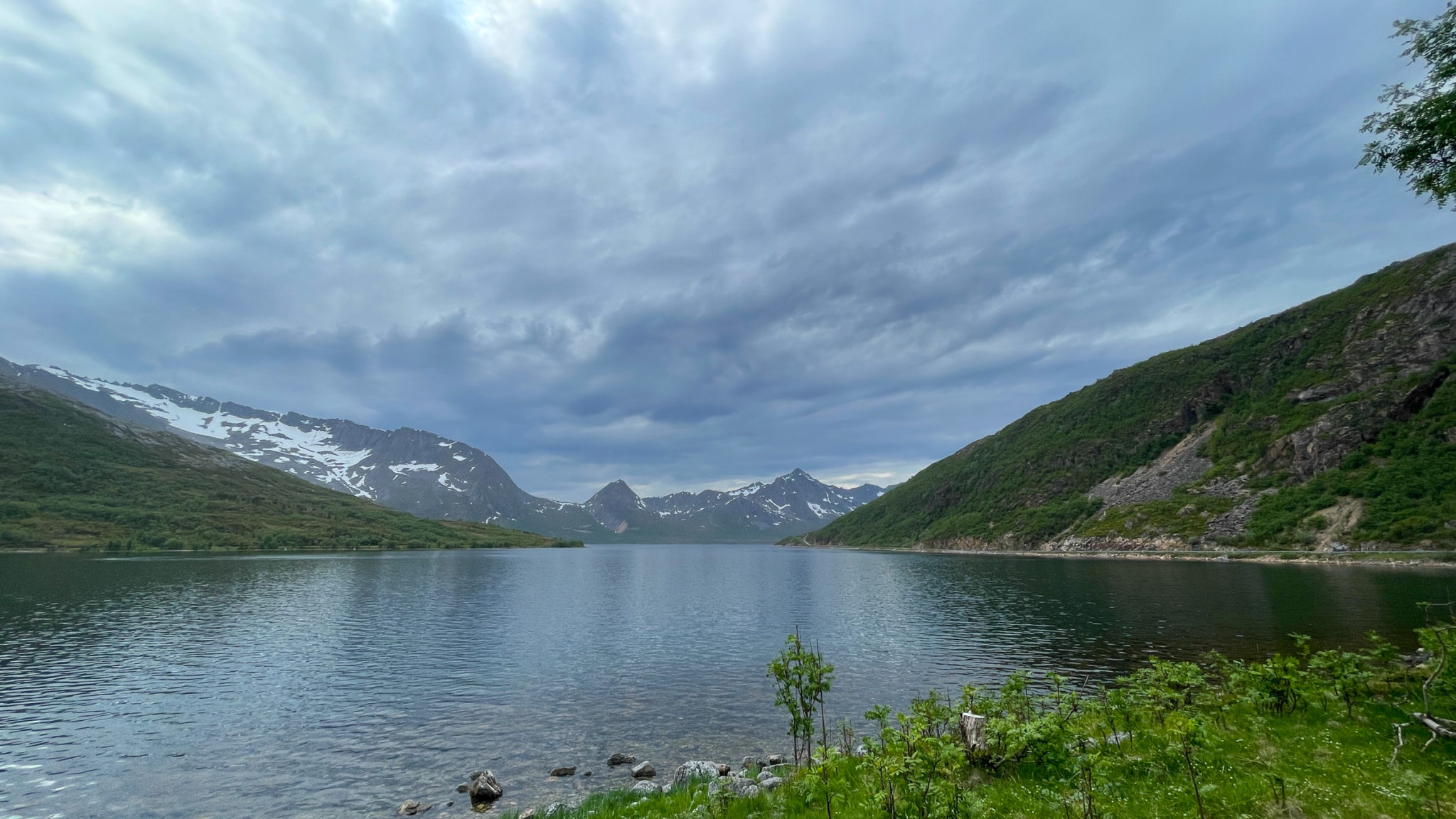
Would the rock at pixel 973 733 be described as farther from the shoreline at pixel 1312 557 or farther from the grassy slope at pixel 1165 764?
the shoreline at pixel 1312 557

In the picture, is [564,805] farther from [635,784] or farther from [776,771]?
[776,771]

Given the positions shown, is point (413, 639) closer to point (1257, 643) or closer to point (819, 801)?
point (819, 801)

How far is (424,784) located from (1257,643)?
60964 millimetres

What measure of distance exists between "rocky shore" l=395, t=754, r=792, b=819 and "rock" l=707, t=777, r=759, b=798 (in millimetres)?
26

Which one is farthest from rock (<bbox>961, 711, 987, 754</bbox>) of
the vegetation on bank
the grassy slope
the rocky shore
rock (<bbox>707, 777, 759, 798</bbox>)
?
rock (<bbox>707, 777, 759, 798</bbox>)

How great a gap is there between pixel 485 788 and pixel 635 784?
629cm

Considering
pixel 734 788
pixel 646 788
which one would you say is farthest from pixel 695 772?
pixel 734 788

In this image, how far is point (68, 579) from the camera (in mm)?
104250

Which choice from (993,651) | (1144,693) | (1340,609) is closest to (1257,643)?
(993,651)

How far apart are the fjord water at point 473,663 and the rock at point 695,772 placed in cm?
387

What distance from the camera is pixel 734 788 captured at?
2083cm

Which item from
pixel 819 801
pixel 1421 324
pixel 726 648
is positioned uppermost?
pixel 1421 324

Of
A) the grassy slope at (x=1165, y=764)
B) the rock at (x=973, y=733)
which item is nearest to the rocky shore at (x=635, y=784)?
the grassy slope at (x=1165, y=764)

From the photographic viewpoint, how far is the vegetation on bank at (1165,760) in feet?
41.1
